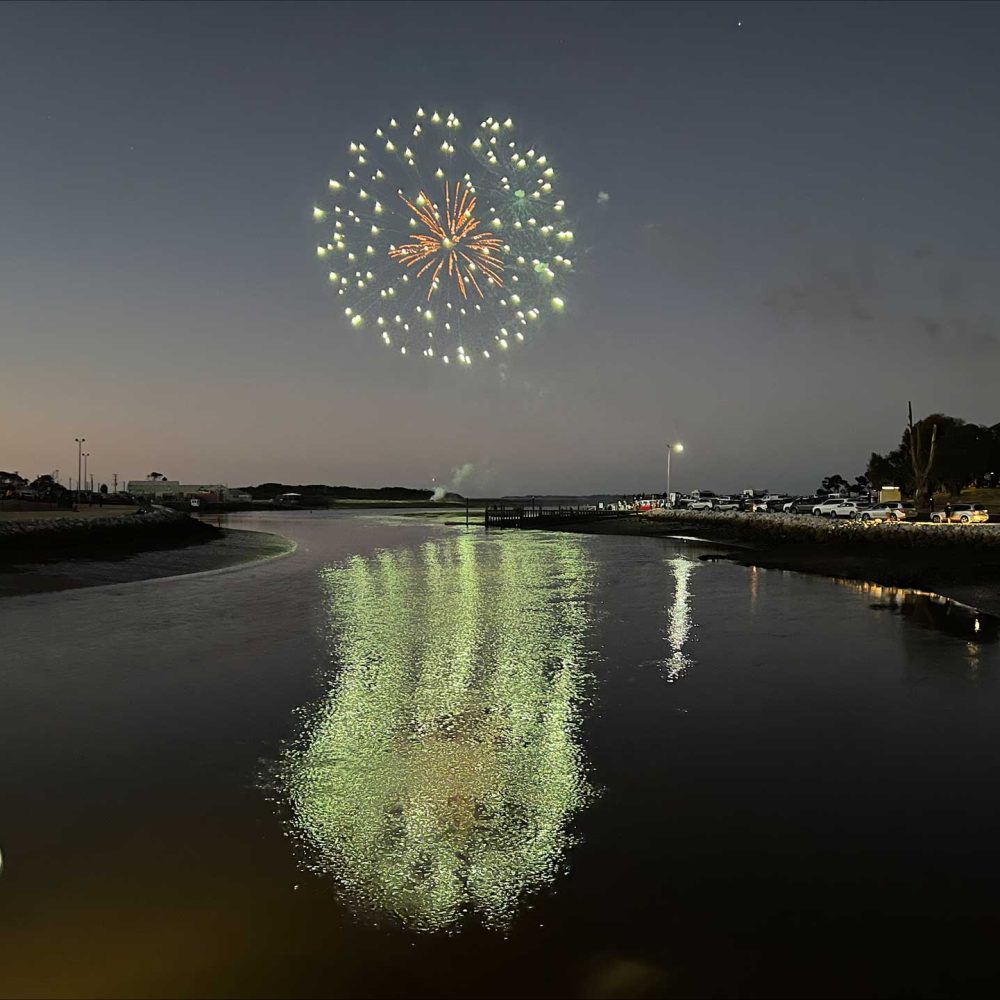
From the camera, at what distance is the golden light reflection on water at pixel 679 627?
17.1 m

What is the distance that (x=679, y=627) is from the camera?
22484 mm

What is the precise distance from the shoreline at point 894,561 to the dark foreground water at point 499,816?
418 inches

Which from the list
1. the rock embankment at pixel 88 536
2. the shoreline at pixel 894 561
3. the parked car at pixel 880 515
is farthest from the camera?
the parked car at pixel 880 515

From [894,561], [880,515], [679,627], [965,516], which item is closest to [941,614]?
[679,627]

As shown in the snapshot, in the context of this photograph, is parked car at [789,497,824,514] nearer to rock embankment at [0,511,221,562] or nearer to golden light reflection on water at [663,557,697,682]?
golden light reflection on water at [663,557,697,682]

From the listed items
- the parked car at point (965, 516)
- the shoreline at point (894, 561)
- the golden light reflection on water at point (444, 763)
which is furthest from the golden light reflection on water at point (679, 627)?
the parked car at point (965, 516)

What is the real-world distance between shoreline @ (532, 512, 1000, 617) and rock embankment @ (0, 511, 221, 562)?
117ft

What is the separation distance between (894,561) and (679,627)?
70.3ft

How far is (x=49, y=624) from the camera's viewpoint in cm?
2184

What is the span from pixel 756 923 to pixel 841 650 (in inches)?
534

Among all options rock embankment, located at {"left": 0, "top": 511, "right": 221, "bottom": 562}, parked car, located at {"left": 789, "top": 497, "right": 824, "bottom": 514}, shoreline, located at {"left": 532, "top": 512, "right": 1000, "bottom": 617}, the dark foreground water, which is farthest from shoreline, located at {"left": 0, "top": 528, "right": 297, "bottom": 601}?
parked car, located at {"left": 789, "top": 497, "right": 824, "bottom": 514}

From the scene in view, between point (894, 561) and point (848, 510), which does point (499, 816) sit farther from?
point (848, 510)

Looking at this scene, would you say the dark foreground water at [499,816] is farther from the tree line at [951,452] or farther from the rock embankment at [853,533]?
the tree line at [951,452]

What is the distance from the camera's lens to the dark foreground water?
19.9 ft
